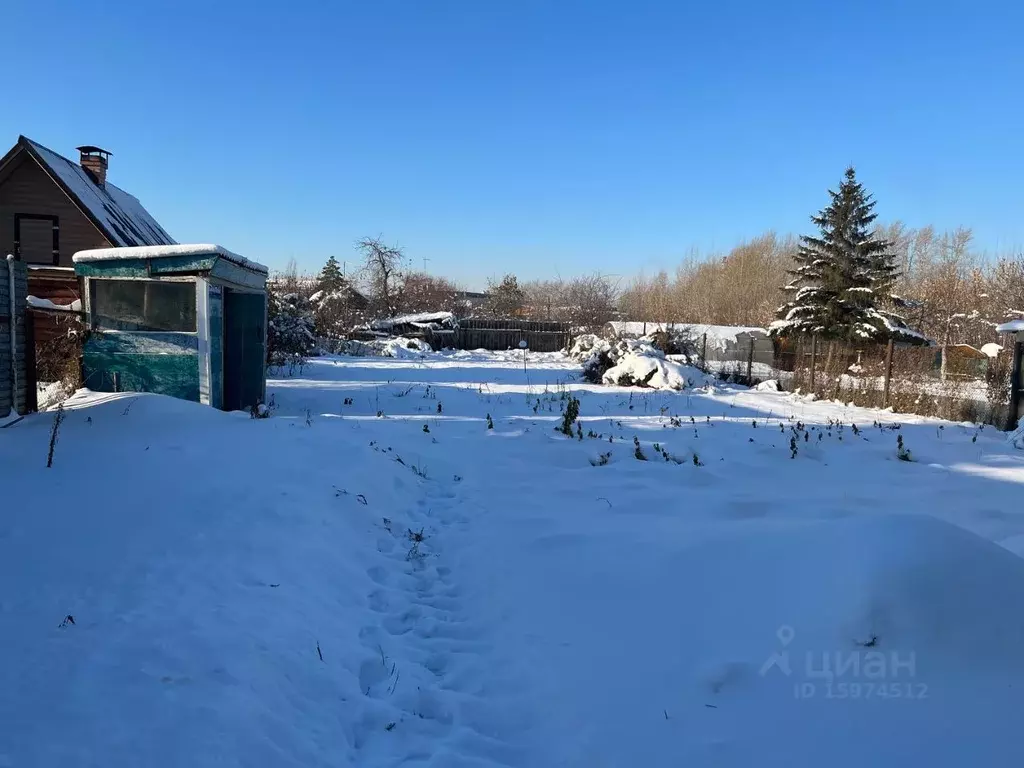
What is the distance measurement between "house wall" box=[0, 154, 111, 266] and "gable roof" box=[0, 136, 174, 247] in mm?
361

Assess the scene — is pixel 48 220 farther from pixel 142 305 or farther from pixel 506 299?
pixel 506 299

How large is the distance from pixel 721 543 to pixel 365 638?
88.5 inches

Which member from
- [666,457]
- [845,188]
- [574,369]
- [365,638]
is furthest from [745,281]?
[365,638]

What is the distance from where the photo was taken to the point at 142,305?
832 centimetres

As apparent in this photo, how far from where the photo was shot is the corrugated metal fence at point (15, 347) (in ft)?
19.4

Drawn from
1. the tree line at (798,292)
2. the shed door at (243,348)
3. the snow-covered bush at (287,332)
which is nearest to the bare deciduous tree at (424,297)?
the tree line at (798,292)

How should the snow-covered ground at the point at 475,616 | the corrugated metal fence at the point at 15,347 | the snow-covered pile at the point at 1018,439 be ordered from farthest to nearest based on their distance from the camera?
the snow-covered pile at the point at 1018,439 < the corrugated metal fence at the point at 15,347 < the snow-covered ground at the point at 475,616

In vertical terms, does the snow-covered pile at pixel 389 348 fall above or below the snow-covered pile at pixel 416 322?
below

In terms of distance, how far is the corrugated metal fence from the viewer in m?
5.91

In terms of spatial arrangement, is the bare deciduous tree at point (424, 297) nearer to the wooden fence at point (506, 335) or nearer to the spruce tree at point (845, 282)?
the wooden fence at point (506, 335)

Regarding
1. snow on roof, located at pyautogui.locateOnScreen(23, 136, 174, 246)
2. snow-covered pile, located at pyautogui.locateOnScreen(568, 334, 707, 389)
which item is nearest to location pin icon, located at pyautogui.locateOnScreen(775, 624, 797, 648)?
snow-covered pile, located at pyautogui.locateOnScreen(568, 334, 707, 389)

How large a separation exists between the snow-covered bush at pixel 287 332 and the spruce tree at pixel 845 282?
18.9 m

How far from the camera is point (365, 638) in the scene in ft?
10.5

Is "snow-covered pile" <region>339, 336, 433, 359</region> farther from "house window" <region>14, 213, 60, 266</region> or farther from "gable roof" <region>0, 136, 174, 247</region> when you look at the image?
"house window" <region>14, 213, 60, 266</region>
